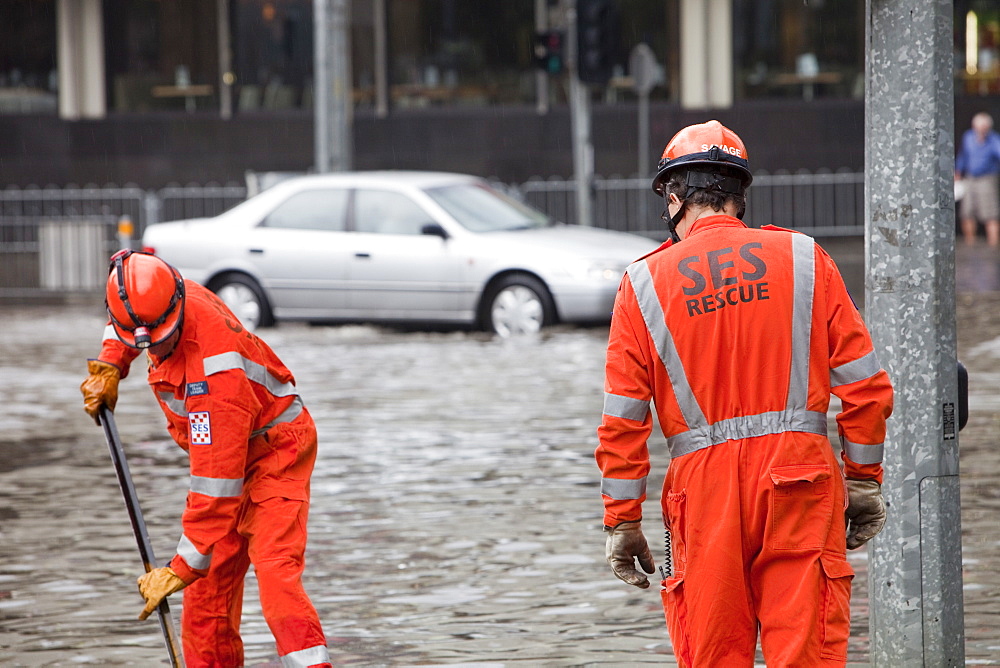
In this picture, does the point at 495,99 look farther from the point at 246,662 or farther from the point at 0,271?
the point at 246,662

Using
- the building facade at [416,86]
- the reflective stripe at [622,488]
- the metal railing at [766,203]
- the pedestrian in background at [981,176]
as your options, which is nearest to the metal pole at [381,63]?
the building facade at [416,86]

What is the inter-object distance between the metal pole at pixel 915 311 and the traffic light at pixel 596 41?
14757 mm

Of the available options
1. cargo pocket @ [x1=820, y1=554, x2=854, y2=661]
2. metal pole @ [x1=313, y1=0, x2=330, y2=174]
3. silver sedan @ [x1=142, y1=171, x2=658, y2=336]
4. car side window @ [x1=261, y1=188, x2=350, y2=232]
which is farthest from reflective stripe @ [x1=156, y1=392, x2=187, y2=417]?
metal pole @ [x1=313, y1=0, x2=330, y2=174]

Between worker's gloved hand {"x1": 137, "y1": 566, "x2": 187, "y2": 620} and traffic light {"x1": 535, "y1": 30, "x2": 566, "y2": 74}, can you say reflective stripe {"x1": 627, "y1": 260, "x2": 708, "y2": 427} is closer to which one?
worker's gloved hand {"x1": 137, "y1": 566, "x2": 187, "y2": 620}

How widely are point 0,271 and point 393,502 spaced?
51.5 ft

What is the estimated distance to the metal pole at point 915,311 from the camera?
438 centimetres

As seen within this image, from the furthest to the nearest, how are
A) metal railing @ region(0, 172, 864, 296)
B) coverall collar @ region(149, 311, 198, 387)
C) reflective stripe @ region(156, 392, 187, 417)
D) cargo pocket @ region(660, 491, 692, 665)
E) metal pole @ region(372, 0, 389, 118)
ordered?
metal pole @ region(372, 0, 389, 118)
metal railing @ region(0, 172, 864, 296)
reflective stripe @ region(156, 392, 187, 417)
coverall collar @ region(149, 311, 198, 387)
cargo pocket @ region(660, 491, 692, 665)

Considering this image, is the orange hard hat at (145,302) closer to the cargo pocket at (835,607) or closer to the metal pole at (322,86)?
the cargo pocket at (835,607)

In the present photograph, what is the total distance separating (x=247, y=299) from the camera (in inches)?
606

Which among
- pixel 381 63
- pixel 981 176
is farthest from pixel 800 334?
pixel 381 63

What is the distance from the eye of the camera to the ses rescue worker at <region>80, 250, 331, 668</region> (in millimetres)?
4660

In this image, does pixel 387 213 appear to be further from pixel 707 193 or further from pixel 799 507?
pixel 799 507

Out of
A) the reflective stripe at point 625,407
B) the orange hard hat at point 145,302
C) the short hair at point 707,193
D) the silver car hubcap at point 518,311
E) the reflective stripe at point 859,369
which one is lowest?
the silver car hubcap at point 518,311

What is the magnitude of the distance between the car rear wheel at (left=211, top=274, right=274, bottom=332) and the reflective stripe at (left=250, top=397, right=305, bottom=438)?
10364mm
